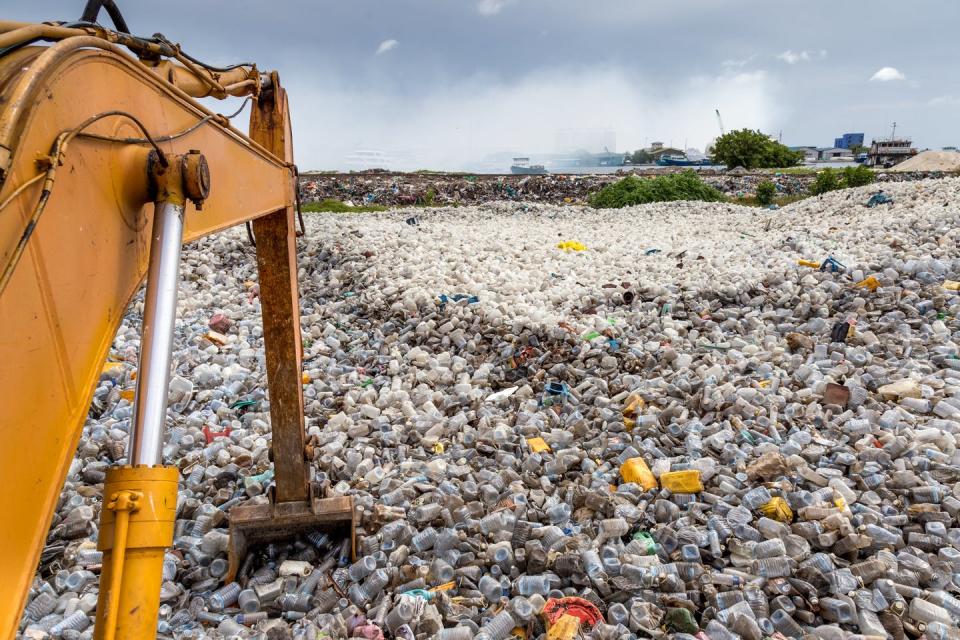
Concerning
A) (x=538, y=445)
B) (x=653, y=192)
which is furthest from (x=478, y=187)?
(x=538, y=445)

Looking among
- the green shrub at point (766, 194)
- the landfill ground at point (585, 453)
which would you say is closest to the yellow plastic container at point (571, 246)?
the landfill ground at point (585, 453)

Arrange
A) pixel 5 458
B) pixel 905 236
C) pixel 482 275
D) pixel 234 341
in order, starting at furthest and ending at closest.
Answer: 1. pixel 482 275
2. pixel 905 236
3. pixel 234 341
4. pixel 5 458

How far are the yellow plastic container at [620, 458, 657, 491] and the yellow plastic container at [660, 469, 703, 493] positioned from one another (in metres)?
0.07

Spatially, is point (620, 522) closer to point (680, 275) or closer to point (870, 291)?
point (870, 291)

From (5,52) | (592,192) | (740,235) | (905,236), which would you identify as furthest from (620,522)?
(592,192)

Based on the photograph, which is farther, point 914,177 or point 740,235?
point 914,177

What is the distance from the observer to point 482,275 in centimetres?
766

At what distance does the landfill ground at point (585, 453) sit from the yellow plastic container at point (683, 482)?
20mm

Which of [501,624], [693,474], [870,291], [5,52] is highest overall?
[5,52]

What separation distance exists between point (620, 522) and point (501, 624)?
0.87m

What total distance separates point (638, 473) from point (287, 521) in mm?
2001

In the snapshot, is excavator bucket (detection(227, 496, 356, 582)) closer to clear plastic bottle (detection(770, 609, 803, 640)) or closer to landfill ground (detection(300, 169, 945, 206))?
clear plastic bottle (detection(770, 609, 803, 640))

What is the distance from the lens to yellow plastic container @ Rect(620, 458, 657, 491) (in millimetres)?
3516

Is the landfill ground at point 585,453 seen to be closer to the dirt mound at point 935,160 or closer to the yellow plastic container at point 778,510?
the yellow plastic container at point 778,510
